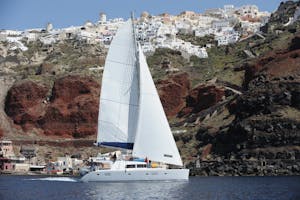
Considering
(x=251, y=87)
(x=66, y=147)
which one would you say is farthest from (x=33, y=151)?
(x=251, y=87)

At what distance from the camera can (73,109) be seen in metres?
133

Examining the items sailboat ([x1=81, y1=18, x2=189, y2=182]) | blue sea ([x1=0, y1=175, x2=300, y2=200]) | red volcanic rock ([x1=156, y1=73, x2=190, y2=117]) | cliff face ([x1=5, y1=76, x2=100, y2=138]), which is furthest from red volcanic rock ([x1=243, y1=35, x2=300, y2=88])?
blue sea ([x1=0, y1=175, x2=300, y2=200])

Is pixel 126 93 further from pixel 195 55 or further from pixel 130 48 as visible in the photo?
pixel 195 55

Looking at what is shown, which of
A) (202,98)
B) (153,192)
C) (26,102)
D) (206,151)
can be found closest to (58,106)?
(26,102)

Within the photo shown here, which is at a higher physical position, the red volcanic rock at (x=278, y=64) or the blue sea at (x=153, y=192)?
the red volcanic rock at (x=278, y=64)

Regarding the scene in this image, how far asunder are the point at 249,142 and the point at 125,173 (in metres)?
34.4

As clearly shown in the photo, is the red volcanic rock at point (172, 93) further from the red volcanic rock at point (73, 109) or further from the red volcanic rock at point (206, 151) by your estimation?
the red volcanic rock at point (206, 151)

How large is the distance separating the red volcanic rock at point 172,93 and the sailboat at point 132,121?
65.5 m

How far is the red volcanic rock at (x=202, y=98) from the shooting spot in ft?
406

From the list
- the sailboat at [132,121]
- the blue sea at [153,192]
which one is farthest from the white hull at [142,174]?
the blue sea at [153,192]

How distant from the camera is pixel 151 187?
198 ft

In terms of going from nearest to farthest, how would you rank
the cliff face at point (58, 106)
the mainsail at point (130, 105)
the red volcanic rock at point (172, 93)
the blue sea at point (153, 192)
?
the blue sea at point (153, 192), the mainsail at point (130, 105), the cliff face at point (58, 106), the red volcanic rock at point (172, 93)

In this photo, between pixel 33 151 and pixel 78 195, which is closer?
pixel 78 195

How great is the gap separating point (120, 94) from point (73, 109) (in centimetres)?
6799
